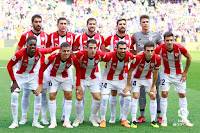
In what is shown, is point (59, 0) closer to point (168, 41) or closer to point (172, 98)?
point (172, 98)

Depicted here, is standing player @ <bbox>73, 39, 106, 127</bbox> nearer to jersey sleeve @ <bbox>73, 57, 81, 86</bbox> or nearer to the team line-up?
the team line-up

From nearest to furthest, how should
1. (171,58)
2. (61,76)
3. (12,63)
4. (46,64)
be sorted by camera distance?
(12,63) → (46,64) → (61,76) → (171,58)

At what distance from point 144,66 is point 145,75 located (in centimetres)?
22

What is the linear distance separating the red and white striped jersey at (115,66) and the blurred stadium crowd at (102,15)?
24368 mm

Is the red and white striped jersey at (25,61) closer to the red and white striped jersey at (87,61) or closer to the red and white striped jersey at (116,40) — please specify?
the red and white striped jersey at (87,61)

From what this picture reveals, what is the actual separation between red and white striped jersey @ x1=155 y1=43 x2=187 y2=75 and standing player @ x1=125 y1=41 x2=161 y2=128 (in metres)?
0.24

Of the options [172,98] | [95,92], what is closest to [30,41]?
[95,92]

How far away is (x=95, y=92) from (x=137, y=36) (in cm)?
158

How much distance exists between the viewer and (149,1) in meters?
36.4

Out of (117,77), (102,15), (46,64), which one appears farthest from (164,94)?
(102,15)

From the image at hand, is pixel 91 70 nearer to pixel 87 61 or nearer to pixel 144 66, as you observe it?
pixel 87 61

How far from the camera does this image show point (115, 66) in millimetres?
6363

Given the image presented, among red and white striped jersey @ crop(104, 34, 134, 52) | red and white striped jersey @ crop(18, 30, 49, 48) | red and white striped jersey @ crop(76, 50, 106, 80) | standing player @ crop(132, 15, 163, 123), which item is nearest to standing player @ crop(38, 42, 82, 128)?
red and white striped jersey @ crop(76, 50, 106, 80)

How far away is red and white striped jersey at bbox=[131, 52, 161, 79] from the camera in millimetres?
6211
